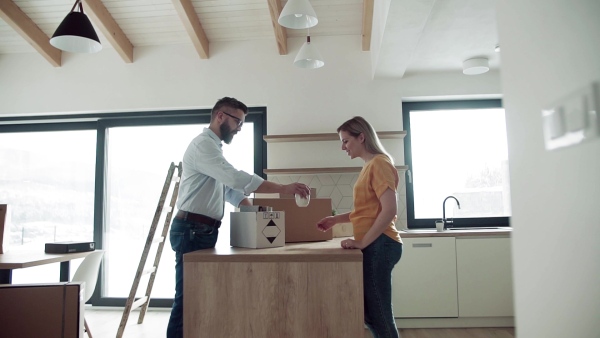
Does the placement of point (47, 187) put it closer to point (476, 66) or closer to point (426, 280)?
point (426, 280)

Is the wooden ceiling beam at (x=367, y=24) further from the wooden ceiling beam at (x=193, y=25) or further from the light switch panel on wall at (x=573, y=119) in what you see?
the light switch panel on wall at (x=573, y=119)

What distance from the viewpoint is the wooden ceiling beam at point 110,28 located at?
12.3 feet

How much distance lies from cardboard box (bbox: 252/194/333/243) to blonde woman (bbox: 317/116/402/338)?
379 millimetres

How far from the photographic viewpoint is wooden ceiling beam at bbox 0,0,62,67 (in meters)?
3.78

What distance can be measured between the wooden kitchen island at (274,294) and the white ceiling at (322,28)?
2.02 metres

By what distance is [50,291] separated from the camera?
222 centimetres

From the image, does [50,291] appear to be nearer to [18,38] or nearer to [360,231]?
[360,231]

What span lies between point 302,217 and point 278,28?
90.0 inches

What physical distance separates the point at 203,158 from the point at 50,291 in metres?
1.06

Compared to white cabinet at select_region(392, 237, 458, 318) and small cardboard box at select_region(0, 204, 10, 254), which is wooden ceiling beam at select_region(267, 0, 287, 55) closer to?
white cabinet at select_region(392, 237, 458, 318)

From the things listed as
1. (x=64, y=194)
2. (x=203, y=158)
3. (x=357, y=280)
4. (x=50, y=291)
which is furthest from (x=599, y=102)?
(x=64, y=194)

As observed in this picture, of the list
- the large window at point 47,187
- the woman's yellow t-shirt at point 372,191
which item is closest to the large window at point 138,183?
the large window at point 47,187

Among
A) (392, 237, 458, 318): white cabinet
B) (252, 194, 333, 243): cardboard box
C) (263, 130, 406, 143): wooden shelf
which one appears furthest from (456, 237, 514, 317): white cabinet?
(252, 194, 333, 243): cardboard box

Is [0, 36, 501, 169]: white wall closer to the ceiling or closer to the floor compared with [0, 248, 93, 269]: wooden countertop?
closer to the ceiling
